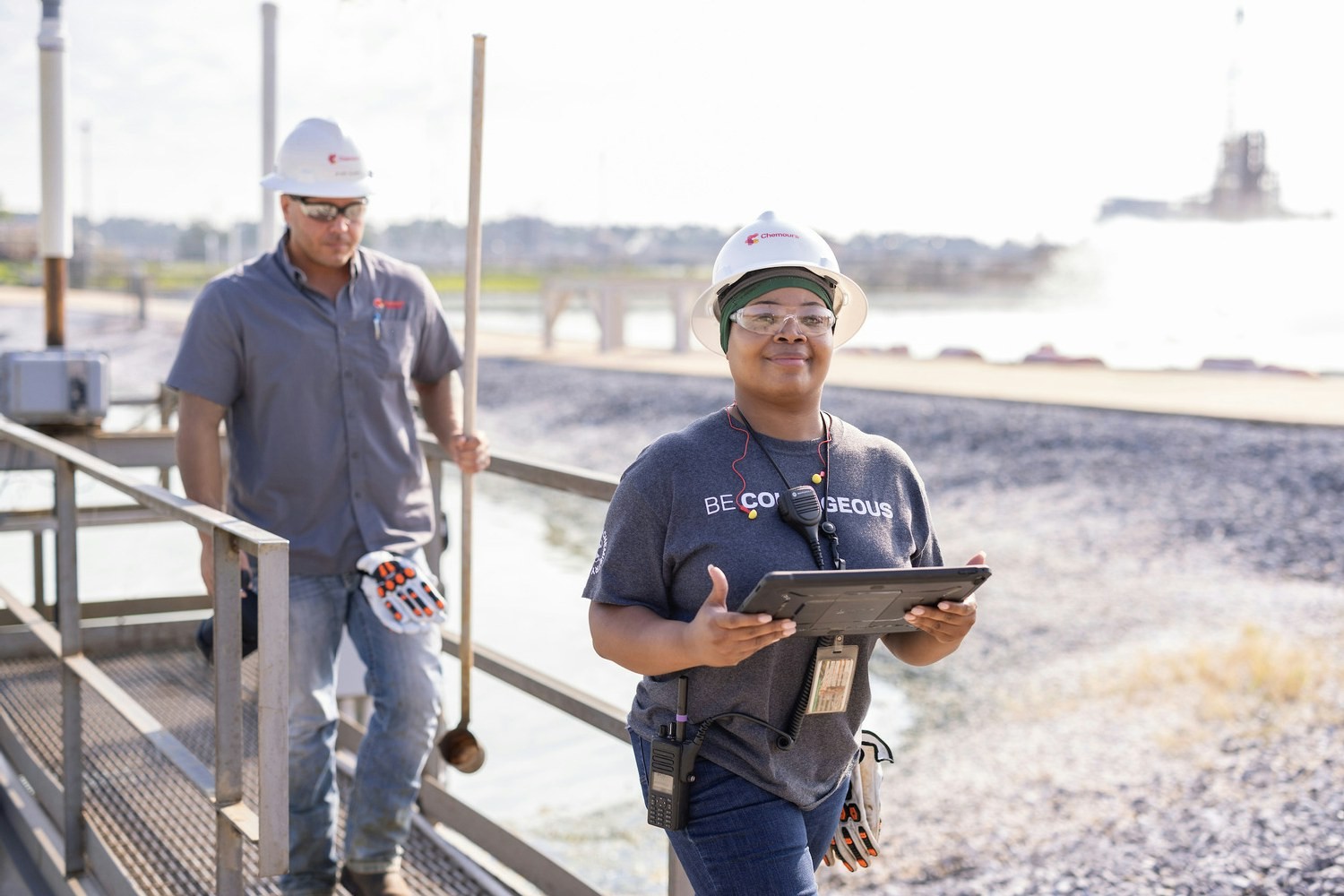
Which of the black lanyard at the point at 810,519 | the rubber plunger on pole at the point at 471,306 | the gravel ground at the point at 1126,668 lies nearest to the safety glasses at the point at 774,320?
the black lanyard at the point at 810,519

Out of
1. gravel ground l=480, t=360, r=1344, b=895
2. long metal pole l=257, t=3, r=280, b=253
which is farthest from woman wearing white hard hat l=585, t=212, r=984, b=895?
long metal pole l=257, t=3, r=280, b=253

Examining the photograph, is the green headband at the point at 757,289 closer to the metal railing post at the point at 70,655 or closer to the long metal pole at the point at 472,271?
the long metal pole at the point at 472,271

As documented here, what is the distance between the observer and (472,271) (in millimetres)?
3477

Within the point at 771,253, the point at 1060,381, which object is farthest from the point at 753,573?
the point at 1060,381

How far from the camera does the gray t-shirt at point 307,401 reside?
3.12 meters

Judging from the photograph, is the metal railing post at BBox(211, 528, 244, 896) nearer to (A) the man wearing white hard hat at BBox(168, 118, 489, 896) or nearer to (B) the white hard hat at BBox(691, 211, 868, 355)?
(A) the man wearing white hard hat at BBox(168, 118, 489, 896)

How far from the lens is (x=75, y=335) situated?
1412 inches

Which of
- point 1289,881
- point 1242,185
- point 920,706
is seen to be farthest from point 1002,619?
point 1242,185

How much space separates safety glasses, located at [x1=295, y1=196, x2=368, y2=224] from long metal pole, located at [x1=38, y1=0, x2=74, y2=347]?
12.3 feet

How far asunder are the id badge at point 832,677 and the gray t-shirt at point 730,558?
0.08 feet

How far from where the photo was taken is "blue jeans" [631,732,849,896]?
2.02 m

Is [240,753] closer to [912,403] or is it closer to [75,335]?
[912,403]

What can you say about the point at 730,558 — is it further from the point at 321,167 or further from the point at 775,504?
the point at 321,167

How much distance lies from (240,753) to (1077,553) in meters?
11.1
